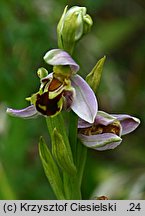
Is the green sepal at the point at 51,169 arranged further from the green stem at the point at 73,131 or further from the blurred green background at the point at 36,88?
the blurred green background at the point at 36,88

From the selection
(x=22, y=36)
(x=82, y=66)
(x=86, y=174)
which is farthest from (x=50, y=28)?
(x=86, y=174)

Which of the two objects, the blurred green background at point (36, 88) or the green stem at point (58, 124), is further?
the blurred green background at point (36, 88)

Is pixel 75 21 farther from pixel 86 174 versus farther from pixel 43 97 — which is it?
pixel 86 174

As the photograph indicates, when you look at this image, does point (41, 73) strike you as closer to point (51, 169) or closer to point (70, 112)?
point (70, 112)

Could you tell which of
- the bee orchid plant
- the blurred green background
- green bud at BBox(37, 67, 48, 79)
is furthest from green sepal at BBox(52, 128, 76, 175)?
the blurred green background

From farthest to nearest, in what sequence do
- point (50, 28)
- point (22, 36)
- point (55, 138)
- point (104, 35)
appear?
point (104, 35)
point (50, 28)
point (22, 36)
point (55, 138)

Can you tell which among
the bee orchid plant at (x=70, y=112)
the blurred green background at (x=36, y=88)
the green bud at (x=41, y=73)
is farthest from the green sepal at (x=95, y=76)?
the blurred green background at (x=36, y=88)
